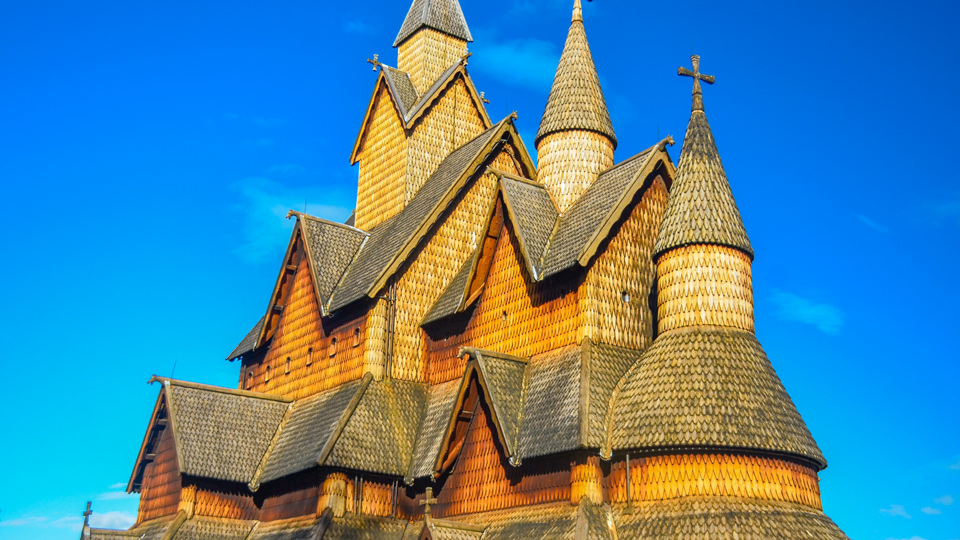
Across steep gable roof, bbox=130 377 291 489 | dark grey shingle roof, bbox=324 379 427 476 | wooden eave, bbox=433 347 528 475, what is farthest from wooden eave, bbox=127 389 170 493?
wooden eave, bbox=433 347 528 475

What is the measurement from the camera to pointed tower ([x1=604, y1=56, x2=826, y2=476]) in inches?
895

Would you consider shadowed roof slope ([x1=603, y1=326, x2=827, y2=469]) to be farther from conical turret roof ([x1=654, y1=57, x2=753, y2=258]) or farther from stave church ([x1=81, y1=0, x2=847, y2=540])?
conical turret roof ([x1=654, y1=57, x2=753, y2=258])

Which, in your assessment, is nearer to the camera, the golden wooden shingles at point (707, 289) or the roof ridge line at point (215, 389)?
the golden wooden shingles at point (707, 289)

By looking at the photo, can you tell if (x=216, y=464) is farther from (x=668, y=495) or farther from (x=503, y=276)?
(x=668, y=495)

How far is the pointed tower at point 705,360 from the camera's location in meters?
22.7

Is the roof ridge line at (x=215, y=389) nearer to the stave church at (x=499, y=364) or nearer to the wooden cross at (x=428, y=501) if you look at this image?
the stave church at (x=499, y=364)

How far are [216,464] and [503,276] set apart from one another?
10007mm

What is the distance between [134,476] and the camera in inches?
1368

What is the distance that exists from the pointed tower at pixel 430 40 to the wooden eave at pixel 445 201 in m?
5.42

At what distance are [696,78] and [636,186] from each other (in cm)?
314

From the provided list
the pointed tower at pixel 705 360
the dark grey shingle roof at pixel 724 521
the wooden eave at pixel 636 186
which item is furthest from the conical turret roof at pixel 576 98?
the dark grey shingle roof at pixel 724 521

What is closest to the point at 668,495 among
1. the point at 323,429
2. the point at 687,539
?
the point at 687,539

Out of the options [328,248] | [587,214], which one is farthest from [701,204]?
[328,248]

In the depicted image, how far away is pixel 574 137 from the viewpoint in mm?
32031
